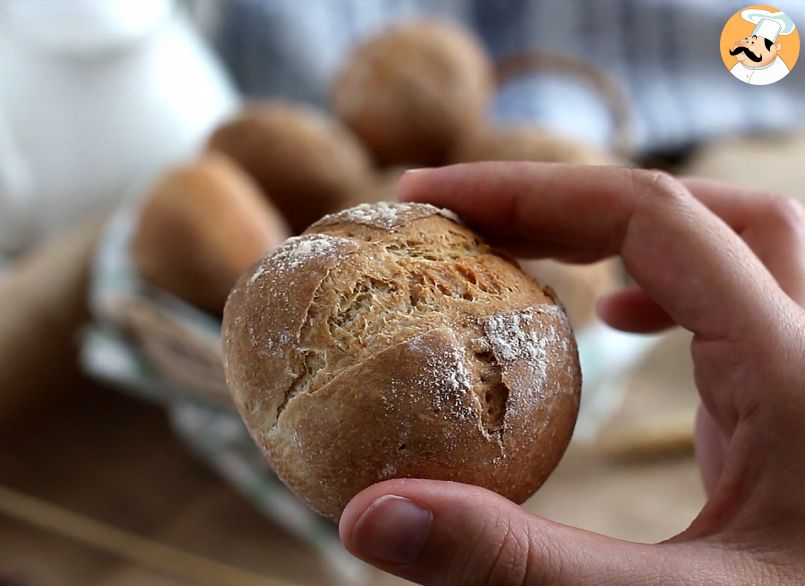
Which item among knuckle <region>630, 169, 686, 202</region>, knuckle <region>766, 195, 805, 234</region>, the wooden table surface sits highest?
knuckle <region>630, 169, 686, 202</region>

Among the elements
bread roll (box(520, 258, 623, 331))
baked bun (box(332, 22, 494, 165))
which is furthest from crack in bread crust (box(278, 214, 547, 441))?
baked bun (box(332, 22, 494, 165))

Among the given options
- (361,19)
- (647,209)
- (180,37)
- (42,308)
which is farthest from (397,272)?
(361,19)

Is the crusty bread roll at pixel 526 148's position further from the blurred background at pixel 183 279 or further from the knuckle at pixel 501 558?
the knuckle at pixel 501 558

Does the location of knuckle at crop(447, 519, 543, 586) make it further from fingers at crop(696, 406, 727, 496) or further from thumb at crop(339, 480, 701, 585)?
fingers at crop(696, 406, 727, 496)

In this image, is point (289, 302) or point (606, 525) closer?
point (289, 302)

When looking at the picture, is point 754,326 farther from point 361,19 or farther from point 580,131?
point 361,19

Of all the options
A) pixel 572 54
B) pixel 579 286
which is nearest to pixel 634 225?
pixel 579 286

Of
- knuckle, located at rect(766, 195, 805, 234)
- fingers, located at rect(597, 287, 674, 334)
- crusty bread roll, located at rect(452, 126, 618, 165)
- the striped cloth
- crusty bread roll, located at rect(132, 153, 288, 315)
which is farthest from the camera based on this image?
the striped cloth

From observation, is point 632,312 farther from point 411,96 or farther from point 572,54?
point 572,54
